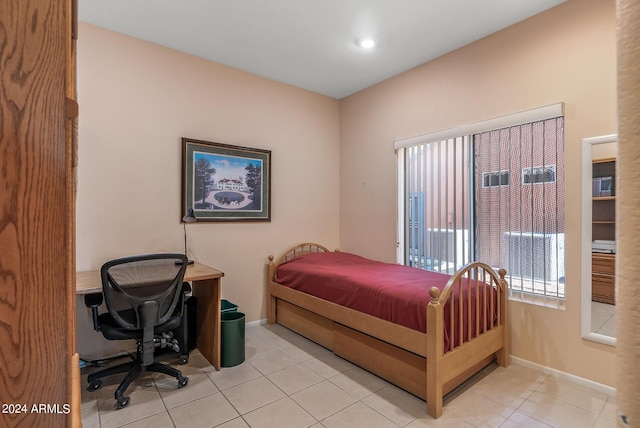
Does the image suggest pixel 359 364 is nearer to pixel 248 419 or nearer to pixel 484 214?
pixel 248 419

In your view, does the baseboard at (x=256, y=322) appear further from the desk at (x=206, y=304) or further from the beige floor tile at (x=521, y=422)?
the beige floor tile at (x=521, y=422)

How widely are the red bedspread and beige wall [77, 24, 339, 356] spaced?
551mm

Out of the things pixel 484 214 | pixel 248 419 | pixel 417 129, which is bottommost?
pixel 248 419

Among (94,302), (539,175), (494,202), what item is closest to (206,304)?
(94,302)

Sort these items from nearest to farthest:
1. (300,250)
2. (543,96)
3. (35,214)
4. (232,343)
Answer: (35,214)
(543,96)
(232,343)
(300,250)

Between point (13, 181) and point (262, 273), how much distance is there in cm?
314

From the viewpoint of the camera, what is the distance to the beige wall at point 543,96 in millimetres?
2225

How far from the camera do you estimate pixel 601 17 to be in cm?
220

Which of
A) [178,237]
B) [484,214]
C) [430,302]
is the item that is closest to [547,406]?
[430,302]

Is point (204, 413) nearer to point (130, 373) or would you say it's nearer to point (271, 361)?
point (130, 373)

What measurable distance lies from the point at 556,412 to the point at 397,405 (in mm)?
984

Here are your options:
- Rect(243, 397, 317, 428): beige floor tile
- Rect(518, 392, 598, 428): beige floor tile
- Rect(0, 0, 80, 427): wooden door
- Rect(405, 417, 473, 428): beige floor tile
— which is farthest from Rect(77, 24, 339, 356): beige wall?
Rect(518, 392, 598, 428): beige floor tile

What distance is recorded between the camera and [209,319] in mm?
2637

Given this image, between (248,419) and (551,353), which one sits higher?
(551,353)
